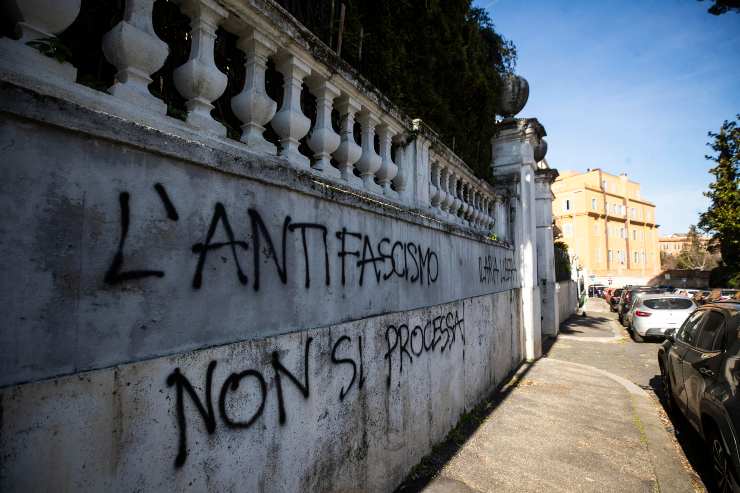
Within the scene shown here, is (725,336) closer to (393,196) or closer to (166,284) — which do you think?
(393,196)

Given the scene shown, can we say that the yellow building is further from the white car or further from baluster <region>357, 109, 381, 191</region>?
baluster <region>357, 109, 381, 191</region>

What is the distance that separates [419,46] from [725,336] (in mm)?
4702

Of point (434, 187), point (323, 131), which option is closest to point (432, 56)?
point (434, 187)

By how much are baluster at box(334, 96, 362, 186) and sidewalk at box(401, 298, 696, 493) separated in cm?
251

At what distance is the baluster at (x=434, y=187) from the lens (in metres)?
3.91

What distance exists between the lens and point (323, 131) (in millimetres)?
2334

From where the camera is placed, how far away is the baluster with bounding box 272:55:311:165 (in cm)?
208

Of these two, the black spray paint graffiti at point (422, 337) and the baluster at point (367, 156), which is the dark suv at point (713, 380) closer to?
the black spray paint graffiti at point (422, 337)

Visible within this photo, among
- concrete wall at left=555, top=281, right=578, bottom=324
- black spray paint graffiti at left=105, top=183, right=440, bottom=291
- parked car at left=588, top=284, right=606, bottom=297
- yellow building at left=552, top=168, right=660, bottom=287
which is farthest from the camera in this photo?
yellow building at left=552, top=168, right=660, bottom=287

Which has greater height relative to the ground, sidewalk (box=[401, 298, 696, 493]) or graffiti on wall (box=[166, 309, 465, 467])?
graffiti on wall (box=[166, 309, 465, 467])

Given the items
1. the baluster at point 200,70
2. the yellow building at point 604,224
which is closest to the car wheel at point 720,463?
the baluster at point 200,70

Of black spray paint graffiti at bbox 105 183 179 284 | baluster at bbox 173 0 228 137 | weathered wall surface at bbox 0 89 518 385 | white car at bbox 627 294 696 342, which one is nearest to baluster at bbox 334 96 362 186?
weathered wall surface at bbox 0 89 518 385

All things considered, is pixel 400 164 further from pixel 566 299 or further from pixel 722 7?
pixel 566 299

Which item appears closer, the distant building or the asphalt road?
the asphalt road
